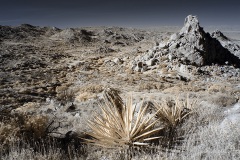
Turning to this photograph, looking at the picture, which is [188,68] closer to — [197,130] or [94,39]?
[197,130]

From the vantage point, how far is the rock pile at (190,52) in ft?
64.7

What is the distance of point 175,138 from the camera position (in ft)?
16.0

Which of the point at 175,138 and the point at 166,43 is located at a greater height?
the point at 166,43

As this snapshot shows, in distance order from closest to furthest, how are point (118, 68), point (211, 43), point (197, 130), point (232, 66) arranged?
1. point (197, 130)
2. point (232, 66)
3. point (211, 43)
4. point (118, 68)

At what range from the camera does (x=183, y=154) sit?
4137 mm

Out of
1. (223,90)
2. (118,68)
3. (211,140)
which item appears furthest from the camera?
(118,68)

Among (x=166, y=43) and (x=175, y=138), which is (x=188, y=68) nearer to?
(x=166, y=43)

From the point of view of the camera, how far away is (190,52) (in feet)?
65.5

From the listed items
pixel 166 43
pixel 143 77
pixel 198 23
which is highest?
pixel 198 23

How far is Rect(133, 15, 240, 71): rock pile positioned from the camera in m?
19.7

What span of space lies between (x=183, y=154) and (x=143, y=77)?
13612 millimetres

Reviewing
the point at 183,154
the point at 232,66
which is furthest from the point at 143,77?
the point at 183,154

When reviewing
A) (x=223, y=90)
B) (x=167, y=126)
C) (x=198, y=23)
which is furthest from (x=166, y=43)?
(x=167, y=126)

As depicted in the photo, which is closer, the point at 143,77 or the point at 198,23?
the point at 143,77
